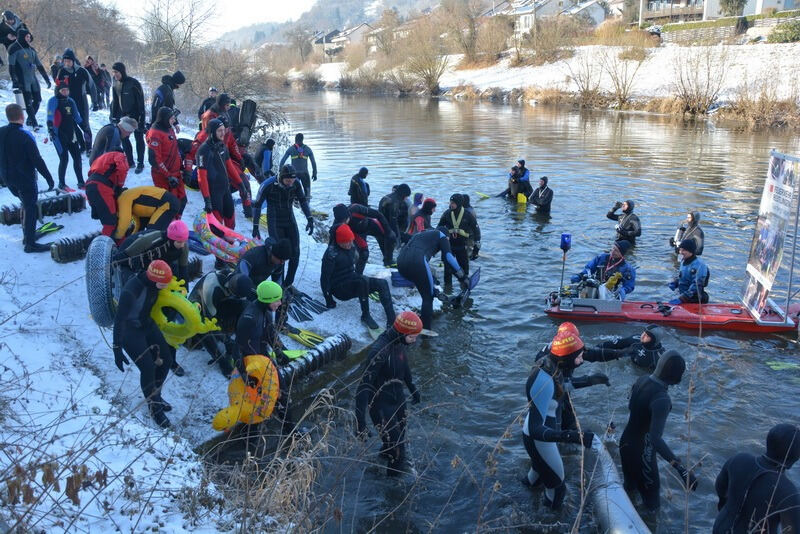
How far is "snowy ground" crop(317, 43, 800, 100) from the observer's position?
3375 centimetres

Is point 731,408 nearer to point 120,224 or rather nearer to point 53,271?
point 120,224

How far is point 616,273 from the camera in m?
9.38

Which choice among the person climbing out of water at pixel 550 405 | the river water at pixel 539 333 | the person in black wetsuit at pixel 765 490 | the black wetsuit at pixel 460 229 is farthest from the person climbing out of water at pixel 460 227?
the person in black wetsuit at pixel 765 490

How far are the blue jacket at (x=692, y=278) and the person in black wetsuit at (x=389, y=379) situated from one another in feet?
18.1

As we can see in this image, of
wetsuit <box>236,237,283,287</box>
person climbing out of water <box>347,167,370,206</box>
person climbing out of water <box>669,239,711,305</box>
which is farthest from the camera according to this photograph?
person climbing out of water <box>347,167,370,206</box>

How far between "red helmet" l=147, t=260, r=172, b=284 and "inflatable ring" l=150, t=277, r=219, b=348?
26cm

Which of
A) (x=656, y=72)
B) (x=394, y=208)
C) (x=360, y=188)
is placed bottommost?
(x=394, y=208)

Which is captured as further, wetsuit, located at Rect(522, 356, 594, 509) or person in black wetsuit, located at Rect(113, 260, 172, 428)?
person in black wetsuit, located at Rect(113, 260, 172, 428)

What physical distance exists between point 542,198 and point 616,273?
5312mm

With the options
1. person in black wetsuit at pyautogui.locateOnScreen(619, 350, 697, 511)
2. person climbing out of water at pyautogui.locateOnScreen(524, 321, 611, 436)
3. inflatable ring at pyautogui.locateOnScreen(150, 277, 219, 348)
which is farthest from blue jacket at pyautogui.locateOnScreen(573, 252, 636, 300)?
inflatable ring at pyautogui.locateOnScreen(150, 277, 219, 348)

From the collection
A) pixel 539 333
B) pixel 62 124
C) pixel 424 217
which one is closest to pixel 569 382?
pixel 539 333

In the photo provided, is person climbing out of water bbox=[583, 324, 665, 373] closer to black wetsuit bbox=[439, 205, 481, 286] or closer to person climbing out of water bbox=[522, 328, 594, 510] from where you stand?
person climbing out of water bbox=[522, 328, 594, 510]

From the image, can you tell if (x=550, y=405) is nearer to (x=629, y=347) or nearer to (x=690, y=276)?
(x=629, y=347)

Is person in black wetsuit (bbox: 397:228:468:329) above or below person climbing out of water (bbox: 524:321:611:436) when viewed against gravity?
above
